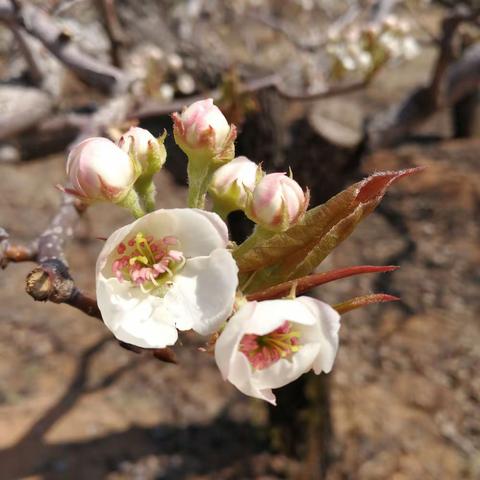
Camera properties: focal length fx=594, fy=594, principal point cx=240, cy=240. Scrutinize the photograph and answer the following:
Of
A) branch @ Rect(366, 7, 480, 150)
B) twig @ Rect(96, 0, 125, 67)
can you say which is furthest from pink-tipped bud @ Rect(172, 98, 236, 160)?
twig @ Rect(96, 0, 125, 67)

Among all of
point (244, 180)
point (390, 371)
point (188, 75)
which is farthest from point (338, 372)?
point (244, 180)

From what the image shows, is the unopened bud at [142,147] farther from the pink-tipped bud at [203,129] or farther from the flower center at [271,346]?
the flower center at [271,346]

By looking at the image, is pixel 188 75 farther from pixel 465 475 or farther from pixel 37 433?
pixel 465 475

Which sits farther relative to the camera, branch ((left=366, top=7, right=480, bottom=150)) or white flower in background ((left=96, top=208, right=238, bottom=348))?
branch ((left=366, top=7, right=480, bottom=150))

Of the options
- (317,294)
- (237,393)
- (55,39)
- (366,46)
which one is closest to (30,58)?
(55,39)

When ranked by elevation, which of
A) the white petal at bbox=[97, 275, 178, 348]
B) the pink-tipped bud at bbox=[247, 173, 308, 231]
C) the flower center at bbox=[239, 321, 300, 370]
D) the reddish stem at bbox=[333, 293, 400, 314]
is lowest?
the flower center at bbox=[239, 321, 300, 370]

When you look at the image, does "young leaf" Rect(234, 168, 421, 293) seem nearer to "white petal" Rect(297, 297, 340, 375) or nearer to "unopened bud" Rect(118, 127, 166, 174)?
"white petal" Rect(297, 297, 340, 375)

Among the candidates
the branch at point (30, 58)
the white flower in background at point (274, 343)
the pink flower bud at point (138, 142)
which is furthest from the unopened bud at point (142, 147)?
the branch at point (30, 58)
